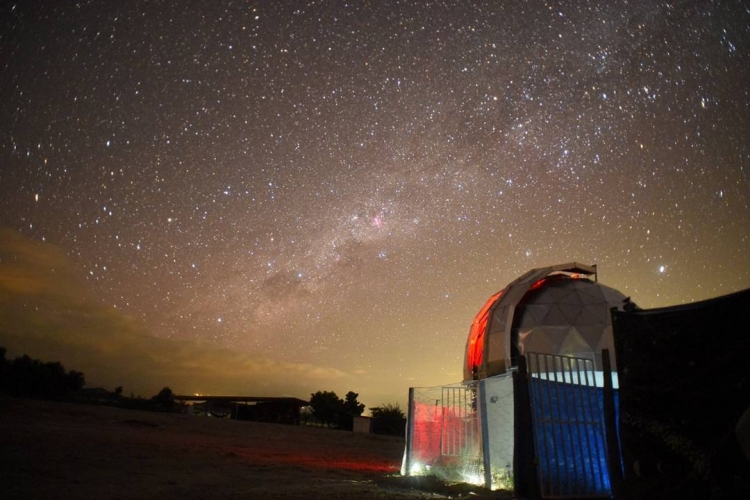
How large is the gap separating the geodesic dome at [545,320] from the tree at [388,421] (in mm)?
19359

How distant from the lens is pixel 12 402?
706 inches

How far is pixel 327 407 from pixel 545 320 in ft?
82.8

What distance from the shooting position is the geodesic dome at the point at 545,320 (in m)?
13.3

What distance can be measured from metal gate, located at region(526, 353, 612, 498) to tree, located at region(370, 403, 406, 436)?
2542 cm

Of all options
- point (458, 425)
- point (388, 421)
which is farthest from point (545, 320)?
point (388, 421)

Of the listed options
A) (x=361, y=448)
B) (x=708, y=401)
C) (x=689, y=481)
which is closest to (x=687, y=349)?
(x=708, y=401)

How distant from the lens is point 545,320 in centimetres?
1388

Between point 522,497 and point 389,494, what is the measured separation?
2213 mm

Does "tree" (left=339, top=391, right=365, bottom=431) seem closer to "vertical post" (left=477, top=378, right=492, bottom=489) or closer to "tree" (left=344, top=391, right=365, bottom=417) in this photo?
"tree" (left=344, top=391, right=365, bottom=417)

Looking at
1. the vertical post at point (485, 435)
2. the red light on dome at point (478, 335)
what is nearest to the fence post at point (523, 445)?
the vertical post at point (485, 435)

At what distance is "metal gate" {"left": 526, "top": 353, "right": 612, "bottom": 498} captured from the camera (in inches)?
311

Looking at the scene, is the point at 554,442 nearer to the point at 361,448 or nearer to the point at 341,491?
the point at 341,491

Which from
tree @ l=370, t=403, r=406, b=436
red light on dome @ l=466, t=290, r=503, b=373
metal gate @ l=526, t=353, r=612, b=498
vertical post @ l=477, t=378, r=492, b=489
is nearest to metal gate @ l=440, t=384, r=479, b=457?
vertical post @ l=477, t=378, r=492, b=489

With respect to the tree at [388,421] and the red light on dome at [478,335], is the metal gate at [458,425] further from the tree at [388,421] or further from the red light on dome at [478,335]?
the tree at [388,421]
